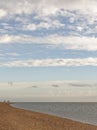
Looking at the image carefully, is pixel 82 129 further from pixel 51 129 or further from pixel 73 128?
pixel 51 129

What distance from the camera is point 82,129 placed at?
49625 mm

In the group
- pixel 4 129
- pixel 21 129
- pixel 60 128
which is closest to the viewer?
pixel 4 129

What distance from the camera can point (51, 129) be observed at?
150 feet

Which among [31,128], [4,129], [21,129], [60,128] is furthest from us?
[60,128]

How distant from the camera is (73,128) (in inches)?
1954

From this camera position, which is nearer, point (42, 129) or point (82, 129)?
point (42, 129)

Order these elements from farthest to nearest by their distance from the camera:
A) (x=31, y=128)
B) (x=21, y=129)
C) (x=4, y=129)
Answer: (x=31, y=128), (x=21, y=129), (x=4, y=129)

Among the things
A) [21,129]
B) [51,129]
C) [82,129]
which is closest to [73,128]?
[82,129]

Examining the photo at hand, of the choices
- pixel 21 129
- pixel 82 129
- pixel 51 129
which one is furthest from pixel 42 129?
pixel 82 129

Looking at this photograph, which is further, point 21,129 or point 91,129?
point 91,129

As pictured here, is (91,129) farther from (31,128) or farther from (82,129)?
(31,128)

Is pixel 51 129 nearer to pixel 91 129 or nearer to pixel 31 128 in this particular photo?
pixel 31 128

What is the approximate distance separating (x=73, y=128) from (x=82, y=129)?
1.40 metres

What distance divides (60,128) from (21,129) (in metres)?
8.54
